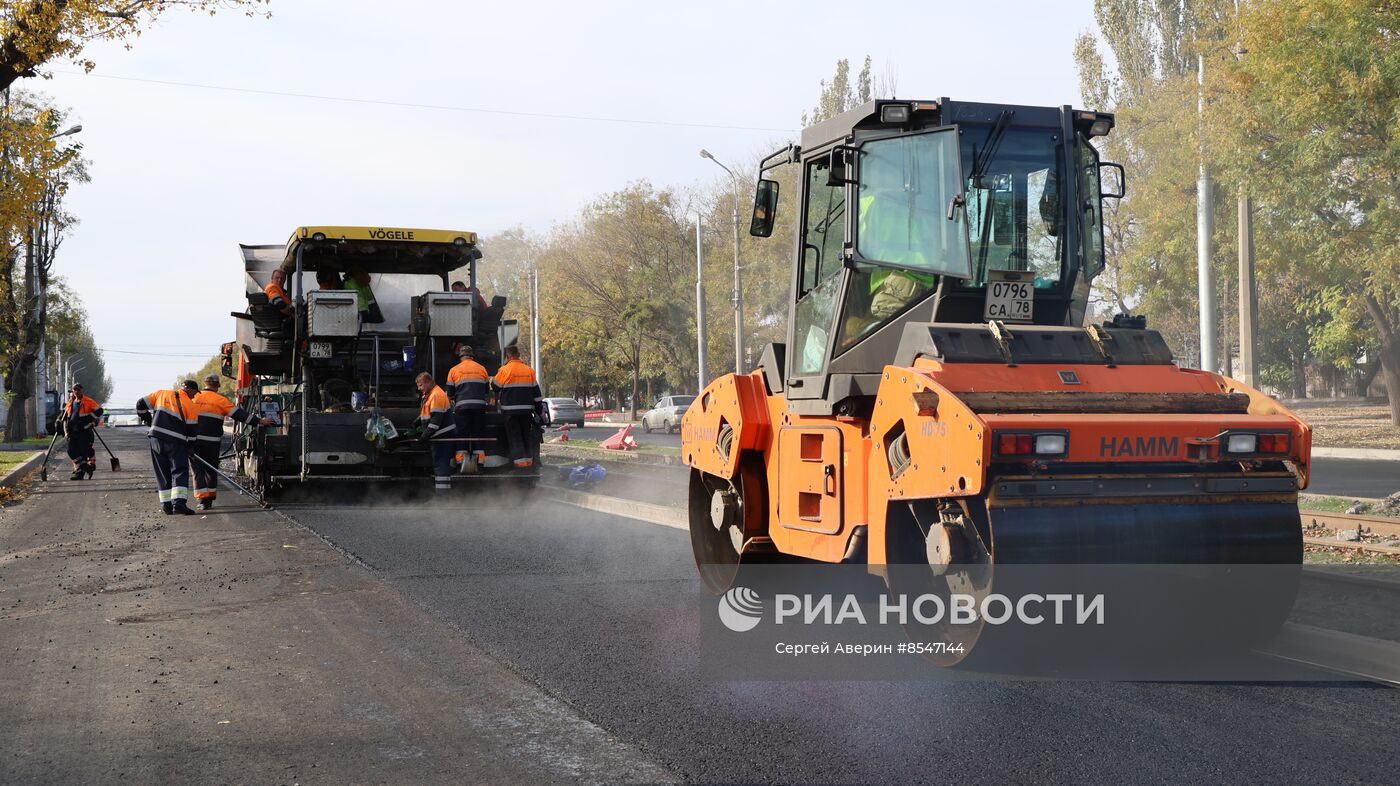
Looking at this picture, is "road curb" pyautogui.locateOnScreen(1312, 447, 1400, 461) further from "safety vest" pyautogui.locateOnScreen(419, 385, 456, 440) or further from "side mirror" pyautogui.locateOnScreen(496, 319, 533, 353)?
"safety vest" pyautogui.locateOnScreen(419, 385, 456, 440)

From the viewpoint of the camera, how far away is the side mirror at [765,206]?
24.0 feet

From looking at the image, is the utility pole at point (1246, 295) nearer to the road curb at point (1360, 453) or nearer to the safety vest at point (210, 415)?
the road curb at point (1360, 453)

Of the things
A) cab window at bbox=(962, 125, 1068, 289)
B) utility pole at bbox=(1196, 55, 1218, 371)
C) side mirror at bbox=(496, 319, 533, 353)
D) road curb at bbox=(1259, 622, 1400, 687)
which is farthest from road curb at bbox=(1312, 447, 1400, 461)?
cab window at bbox=(962, 125, 1068, 289)

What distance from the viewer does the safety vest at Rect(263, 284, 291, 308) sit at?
47.9 ft

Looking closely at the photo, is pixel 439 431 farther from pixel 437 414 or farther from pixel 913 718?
pixel 913 718

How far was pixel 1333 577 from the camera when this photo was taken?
7754 mm

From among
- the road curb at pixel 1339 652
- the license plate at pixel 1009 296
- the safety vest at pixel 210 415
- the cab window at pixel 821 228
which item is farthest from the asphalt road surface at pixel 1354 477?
the safety vest at pixel 210 415

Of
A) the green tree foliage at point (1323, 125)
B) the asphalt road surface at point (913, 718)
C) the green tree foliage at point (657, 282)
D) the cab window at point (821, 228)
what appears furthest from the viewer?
the green tree foliage at point (657, 282)

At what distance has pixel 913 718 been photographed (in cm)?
502

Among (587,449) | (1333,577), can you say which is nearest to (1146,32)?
(587,449)

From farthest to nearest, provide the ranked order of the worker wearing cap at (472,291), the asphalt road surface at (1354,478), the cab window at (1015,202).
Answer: the worker wearing cap at (472,291) → the asphalt road surface at (1354,478) → the cab window at (1015,202)

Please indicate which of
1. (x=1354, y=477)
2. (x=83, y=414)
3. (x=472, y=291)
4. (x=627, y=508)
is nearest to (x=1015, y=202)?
(x=627, y=508)

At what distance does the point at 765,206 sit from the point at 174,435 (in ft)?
31.0

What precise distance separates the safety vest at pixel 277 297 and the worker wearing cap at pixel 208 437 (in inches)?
42.4
